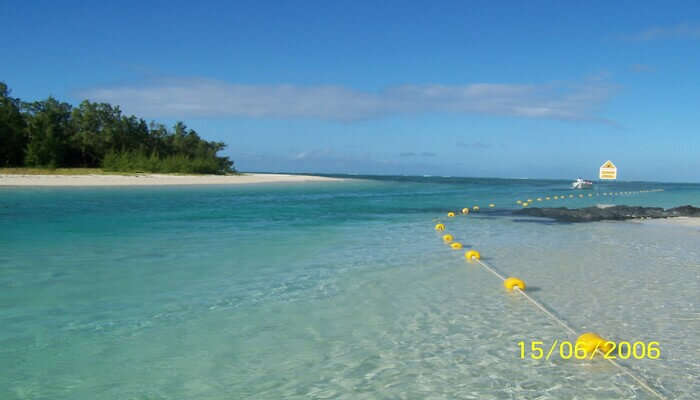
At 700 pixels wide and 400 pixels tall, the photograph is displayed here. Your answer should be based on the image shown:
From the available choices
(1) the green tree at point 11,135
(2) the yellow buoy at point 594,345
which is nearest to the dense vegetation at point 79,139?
(1) the green tree at point 11,135

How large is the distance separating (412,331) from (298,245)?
570cm

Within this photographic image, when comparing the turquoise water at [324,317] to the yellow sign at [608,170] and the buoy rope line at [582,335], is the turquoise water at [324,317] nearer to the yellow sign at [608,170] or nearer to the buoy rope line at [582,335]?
the buoy rope line at [582,335]

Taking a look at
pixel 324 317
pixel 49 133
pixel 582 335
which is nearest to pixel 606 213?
pixel 582 335

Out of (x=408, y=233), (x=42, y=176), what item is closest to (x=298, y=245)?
(x=408, y=233)

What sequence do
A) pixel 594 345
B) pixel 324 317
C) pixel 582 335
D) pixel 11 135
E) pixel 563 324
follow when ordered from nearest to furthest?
pixel 594 345 → pixel 582 335 → pixel 563 324 → pixel 324 317 → pixel 11 135

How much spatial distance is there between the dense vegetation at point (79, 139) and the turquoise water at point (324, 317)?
43.1 meters

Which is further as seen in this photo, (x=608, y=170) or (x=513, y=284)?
(x=608, y=170)

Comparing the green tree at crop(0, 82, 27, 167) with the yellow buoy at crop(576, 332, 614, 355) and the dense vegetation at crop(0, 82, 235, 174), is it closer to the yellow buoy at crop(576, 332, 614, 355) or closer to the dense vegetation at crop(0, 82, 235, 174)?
the dense vegetation at crop(0, 82, 235, 174)

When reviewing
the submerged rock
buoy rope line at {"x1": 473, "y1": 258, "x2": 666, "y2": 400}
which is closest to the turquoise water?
buoy rope line at {"x1": 473, "y1": 258, "x2": 666, "y2": 400}

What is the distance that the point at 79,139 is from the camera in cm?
5231

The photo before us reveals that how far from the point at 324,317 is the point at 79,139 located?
5546 centimetres

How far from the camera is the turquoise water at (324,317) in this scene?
374 centimetres

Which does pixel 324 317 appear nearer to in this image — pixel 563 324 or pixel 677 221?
pixel 563 324

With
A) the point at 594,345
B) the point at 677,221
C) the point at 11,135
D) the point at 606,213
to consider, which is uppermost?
the point at 11,135
